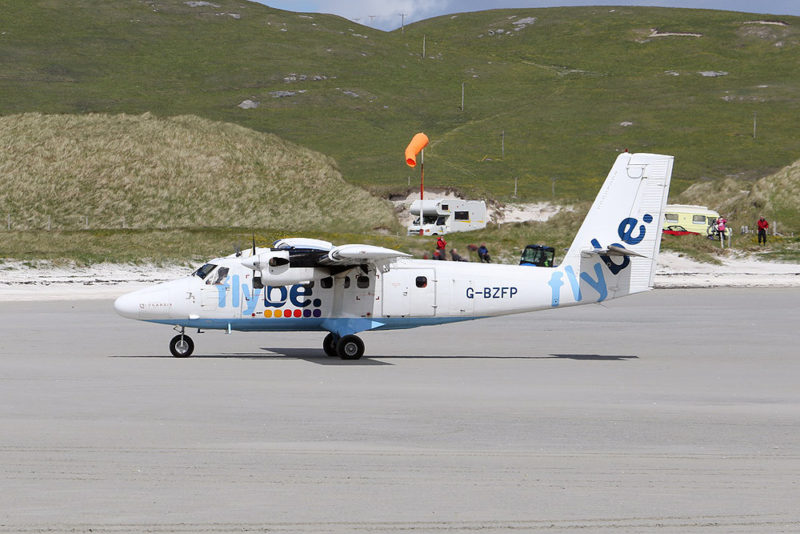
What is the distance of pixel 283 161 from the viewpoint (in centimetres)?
7875

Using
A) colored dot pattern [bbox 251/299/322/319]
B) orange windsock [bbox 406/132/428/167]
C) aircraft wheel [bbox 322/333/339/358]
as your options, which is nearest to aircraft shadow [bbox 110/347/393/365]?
aircraft wheel [bbox 322/333/339/358]

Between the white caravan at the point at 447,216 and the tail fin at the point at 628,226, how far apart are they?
160 ft

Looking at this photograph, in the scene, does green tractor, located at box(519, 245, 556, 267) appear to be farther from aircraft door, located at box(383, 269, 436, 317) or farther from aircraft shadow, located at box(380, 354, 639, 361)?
aircraft door, located at box(383, 269, 436, 317)

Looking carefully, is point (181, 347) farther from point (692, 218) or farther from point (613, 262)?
point (692, 218)

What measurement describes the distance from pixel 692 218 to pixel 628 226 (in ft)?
186

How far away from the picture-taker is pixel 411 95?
166 meters

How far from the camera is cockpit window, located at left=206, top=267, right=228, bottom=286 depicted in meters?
24.5

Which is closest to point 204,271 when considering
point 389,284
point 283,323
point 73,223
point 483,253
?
point 283,323

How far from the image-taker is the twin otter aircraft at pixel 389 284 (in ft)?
79.3

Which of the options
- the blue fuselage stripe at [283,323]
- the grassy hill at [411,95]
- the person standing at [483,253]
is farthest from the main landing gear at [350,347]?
the grassy hill at [411,95]

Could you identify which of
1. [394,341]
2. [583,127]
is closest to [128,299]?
[394,341]

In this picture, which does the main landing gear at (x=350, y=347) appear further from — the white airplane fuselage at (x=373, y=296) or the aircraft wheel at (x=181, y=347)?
the aircraft wheel at (x=181, y=347)

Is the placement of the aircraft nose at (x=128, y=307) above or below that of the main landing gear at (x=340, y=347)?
above

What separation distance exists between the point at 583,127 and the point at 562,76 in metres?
36.9
